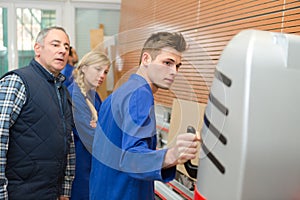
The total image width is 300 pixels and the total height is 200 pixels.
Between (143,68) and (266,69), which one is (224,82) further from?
(143,68)

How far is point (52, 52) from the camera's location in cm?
174

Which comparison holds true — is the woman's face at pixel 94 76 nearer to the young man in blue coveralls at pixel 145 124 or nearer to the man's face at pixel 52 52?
the young man in blue coveralls at pixel 145 124

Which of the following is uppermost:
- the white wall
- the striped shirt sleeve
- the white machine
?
the white wall

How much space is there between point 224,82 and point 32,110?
1.14 m

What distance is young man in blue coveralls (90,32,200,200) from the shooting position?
82 centimetres

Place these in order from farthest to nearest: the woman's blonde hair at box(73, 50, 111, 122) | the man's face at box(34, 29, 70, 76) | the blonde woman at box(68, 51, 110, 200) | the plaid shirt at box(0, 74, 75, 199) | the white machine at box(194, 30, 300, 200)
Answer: the man's face at box(34, 29, 70, 76), the plaid shirt at box(0, 74, 75, 199), the blonde woman at box(68, 51, 110, 200), the woman's blonde hair at box(73, 50, 111, 122), the white machine at box(194, 30, 300, 200)

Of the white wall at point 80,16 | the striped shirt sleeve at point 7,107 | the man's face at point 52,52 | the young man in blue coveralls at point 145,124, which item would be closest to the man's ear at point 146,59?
the young man in blue coveralls at point 145,124

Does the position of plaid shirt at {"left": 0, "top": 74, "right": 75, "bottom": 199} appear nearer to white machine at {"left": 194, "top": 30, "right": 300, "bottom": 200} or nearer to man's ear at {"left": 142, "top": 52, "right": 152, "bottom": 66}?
man's ear at {"left": 142, "top": 52, "right": 152, "bottom": 66}

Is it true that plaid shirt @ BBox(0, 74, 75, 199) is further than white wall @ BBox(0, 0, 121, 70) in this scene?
No

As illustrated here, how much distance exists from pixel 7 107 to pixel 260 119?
1186mm

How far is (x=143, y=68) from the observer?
0.91 m

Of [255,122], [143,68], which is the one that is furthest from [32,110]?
[255,122]

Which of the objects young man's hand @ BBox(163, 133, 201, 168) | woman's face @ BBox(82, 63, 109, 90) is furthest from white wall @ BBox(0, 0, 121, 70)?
young man's hand @ BBox(163, 133, 201, 168)

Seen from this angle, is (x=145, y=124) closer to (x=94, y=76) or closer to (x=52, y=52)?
(x=94, y=76)
